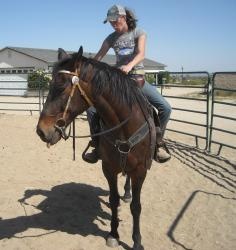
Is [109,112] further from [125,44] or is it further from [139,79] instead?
[125,44]

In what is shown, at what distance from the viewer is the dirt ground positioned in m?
4.13

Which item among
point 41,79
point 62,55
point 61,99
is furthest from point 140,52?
point 41,79

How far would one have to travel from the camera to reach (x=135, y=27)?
13.1ft

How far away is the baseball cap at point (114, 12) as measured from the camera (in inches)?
148

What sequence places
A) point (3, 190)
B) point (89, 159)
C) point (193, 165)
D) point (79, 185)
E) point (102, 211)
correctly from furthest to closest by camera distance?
point (193, 165), point (79, 185), point (3, 190), point (102, 211), point (89, 159)

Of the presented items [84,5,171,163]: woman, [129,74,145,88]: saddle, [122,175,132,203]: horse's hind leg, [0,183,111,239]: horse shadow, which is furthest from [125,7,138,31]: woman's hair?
[0,183,111,239]: horse shadow

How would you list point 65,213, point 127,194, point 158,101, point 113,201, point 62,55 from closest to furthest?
point 62,55 < point 113,201 < point 158,101 < point 65,213 < point 127,194

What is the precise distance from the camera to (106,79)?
10.7 feet

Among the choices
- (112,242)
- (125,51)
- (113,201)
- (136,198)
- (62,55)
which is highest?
(125,51)

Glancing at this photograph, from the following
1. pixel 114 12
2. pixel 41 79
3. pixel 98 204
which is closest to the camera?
pixel 114 12

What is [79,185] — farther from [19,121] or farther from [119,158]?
[19,121]

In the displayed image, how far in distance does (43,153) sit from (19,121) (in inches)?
164

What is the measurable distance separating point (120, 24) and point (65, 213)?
95.0 inches

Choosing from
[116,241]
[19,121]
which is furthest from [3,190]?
[19,121]
